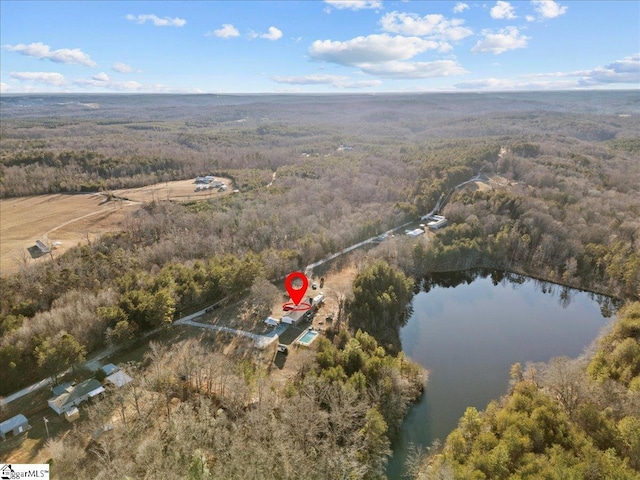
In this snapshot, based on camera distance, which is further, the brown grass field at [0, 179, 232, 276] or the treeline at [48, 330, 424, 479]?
the brown grass field at [0, 179, 232, 276]

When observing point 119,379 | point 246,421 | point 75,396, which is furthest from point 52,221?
point 246,421

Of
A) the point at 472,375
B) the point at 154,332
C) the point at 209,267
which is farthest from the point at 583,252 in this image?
the point at 154,332

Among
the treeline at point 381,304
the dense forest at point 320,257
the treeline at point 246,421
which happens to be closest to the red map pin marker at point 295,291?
the dense forest at point 320,257

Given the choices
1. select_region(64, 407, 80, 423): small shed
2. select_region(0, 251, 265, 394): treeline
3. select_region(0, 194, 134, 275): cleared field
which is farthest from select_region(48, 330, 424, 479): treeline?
select_region(0, 194, 134, 275): cleared field

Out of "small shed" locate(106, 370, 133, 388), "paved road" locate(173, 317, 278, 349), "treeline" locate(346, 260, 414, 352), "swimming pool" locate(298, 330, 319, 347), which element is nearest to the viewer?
"small shed" locate(106, 370, 133, 388)

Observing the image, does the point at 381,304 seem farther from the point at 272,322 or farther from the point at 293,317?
the point at 272,322

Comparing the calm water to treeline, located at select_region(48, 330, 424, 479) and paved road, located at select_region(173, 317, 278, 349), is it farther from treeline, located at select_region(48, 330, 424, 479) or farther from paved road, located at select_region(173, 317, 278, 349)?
paved road, located at select_region(173, 317, 278, 349)
